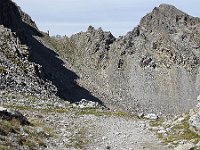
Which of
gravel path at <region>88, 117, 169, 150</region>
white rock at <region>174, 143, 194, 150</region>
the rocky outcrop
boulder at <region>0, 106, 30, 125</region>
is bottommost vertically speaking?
gravel path at <region>88, 117, 169, 150</region>

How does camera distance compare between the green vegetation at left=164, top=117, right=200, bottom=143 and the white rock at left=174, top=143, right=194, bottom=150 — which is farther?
the green vegetation at left=164, top=117, right=200, bottom=143

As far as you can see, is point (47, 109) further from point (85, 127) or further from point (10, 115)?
point (10, 115)

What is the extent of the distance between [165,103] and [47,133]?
142496mm

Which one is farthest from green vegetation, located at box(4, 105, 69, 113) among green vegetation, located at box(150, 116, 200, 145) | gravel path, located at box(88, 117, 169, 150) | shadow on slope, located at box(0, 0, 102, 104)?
shadow on slope, located at box(0, 0, 102, 104)

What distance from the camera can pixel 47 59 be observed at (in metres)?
176

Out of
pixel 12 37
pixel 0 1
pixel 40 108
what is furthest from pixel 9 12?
pixel 40 108

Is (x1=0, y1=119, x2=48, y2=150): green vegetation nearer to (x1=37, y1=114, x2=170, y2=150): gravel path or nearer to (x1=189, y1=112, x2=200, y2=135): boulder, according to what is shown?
(x1=37, y1=114, x2=170, y2=150): gravel path

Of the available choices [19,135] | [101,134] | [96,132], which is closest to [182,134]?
[101,134]

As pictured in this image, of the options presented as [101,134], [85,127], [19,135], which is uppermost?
[19,135]

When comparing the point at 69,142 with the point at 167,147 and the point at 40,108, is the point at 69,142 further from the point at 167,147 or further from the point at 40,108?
the point at 40,108

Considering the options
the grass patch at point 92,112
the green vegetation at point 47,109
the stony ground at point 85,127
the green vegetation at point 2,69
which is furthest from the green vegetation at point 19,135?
the green vegetation at point 2,69

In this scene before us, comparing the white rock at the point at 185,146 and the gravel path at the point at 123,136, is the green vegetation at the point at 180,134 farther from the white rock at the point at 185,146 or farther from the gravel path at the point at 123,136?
the white rock at the point at 185,146

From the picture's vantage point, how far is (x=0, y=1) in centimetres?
14012

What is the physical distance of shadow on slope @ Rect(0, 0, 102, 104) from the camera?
140 meters
